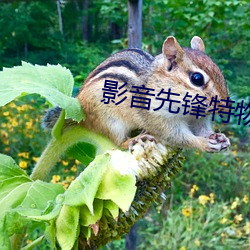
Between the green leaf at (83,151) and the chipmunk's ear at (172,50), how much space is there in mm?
248

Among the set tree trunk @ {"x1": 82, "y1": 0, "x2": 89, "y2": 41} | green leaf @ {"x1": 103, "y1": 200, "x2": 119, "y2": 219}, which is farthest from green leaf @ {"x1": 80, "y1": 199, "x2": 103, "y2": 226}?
tree trunk @ {"x1": 82, "y1": 0, "x2": 89, "y2": 41}

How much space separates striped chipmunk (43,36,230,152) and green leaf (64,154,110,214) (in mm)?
225

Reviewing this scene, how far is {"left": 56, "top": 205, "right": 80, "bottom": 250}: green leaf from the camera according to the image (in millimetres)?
508

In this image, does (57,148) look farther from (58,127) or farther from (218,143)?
(218,143)

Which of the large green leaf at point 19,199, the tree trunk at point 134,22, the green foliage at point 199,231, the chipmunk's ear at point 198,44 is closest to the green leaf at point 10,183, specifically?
the large green leaf at point 19,199

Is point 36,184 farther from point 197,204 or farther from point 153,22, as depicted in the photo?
point 197,204

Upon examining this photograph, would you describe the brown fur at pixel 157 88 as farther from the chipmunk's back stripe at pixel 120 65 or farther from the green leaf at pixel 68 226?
the green leaf at pixel 68 226

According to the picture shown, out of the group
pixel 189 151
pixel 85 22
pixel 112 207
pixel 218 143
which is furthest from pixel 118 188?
pixel 85 22

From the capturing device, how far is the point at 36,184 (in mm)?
625

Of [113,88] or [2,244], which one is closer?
[2,244]

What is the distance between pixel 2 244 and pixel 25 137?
2.23 meters

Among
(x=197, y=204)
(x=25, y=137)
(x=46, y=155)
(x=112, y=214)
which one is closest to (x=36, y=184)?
(x=46, y=155)

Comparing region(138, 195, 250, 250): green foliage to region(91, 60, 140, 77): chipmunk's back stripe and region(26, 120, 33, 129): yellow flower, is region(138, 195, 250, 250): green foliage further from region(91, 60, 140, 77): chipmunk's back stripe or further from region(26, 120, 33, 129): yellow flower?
region(91, 60, 140, 77): chipmunk's back stripe

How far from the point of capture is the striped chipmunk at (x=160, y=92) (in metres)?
0.78
